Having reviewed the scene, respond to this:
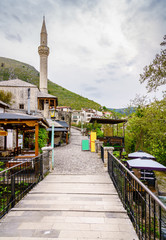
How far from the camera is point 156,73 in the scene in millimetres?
11398

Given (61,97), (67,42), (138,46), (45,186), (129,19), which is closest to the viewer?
(45,186)

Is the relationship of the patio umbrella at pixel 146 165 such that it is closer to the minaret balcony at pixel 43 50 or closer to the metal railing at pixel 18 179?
the metal railing at pixel 18 179

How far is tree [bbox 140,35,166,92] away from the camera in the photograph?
10.8 meters

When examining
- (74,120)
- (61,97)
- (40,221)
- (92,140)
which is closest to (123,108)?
(92,140)

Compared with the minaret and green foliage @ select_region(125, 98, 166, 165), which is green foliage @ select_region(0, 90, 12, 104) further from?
green foliage @ select_region(125, 98, 166, 165)

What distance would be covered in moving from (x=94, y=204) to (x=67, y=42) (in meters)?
38.5

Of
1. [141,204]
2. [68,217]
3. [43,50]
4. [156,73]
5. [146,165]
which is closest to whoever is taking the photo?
[141,204]

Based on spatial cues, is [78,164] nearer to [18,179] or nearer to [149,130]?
[18,179]

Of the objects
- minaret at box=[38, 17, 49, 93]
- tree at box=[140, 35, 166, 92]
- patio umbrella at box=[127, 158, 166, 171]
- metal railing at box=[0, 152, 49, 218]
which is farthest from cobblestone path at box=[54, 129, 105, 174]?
minaret at box=[38, 17, 49, 93]

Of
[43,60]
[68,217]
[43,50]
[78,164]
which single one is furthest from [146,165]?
[43,50]

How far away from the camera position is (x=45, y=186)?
5.57 meters

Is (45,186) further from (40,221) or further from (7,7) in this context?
(7,7)

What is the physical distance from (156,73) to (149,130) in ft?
22.5

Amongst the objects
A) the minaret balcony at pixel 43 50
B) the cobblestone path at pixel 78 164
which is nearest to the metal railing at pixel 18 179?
the cobblestone path at pixel 78 164
